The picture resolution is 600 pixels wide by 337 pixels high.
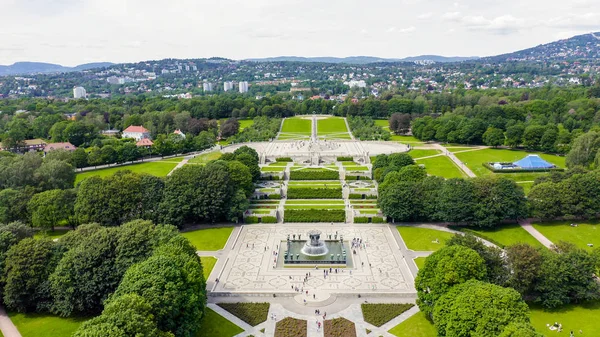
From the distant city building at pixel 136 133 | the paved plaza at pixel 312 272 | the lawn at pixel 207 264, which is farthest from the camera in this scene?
the distant city building at pixel 136 133

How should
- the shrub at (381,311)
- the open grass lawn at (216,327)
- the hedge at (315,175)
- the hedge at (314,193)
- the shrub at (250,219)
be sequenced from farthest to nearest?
the hedge at (315,175), the hedge at (314,193), the shrub at (250,219), the shrub at (381,311), the open grass lawn at (216,327)

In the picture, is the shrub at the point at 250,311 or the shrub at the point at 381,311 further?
the shrub at the point at 250,311

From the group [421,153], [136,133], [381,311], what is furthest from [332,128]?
[381,311]

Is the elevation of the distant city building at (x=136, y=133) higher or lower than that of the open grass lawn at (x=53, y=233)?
higher

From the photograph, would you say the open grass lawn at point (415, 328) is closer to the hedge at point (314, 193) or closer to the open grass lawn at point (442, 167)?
the hedge at point (314, 193)

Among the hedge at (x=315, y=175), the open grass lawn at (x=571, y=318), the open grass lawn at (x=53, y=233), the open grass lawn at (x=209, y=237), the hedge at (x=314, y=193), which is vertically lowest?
the open grass lawn at (x=53, y=233)

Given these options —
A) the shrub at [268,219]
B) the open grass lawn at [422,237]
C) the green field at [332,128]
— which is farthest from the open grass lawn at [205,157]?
the open grass lawn at [422,237]

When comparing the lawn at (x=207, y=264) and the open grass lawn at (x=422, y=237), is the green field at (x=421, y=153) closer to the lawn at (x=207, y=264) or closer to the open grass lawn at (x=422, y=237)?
the open grass lawn at (x=422, y=237)

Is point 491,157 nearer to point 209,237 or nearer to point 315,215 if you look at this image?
point 315,215

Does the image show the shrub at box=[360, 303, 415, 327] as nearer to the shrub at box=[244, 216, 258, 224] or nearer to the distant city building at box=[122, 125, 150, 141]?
the shrub at box=[244, 216, 258, 224]
